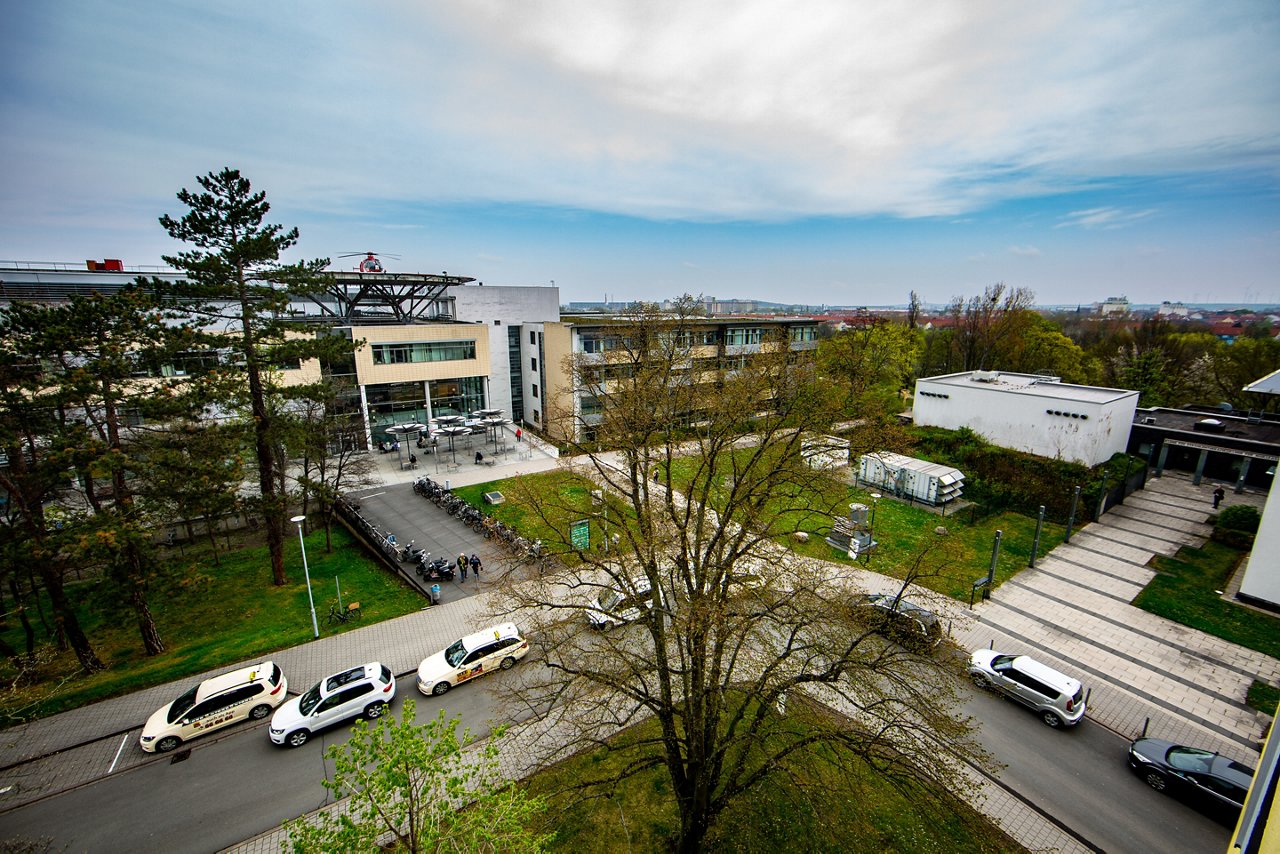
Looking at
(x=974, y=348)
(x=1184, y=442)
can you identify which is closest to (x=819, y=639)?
(x=1184, y=442)

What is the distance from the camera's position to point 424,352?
36750 millimetres

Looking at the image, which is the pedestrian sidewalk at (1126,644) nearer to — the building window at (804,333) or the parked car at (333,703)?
the parked car at (333,703)

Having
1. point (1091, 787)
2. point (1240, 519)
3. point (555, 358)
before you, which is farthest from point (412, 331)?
point (1240, 519)

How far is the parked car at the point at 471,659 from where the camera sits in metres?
13.9

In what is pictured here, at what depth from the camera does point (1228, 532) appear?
69.1 ft

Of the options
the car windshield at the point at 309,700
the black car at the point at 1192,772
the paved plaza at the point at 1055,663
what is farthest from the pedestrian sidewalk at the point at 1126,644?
the car windshield at the point at 309,700

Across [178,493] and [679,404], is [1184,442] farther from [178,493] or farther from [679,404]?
[178,493]

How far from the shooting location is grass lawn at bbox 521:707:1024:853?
9.58 meters

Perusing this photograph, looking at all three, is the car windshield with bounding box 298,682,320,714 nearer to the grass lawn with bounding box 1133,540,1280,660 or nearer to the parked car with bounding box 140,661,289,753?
the parked car with bounding box 140,661,289,753

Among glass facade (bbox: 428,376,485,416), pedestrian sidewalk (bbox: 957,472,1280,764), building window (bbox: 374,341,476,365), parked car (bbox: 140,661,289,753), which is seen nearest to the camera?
parked car (bbox: 140,661,289,753)

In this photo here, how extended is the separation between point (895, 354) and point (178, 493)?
46.3 meters

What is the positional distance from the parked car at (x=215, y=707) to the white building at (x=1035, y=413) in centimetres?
3372

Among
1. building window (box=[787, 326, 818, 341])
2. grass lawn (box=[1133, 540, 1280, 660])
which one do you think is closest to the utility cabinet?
grass lawn (box=[1133, 540, 1280, 660])

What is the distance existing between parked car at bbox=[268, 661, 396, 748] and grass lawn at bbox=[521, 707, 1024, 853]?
4857 millimetres
